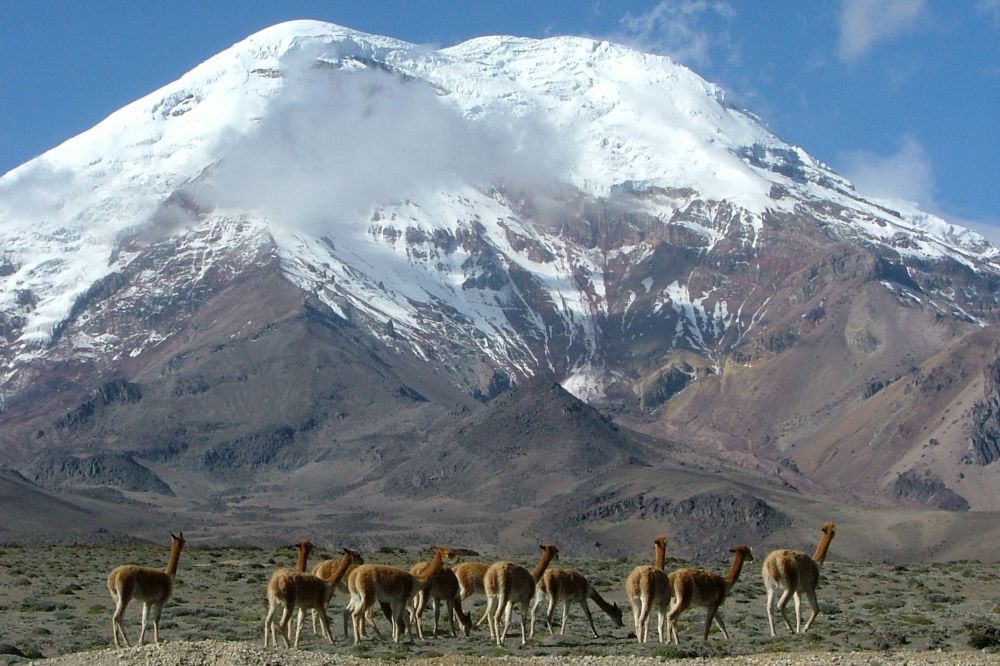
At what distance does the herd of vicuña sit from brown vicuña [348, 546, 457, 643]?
1.0 inches

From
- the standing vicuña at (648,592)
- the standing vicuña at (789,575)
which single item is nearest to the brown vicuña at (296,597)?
the standing vicuña at (648,592)

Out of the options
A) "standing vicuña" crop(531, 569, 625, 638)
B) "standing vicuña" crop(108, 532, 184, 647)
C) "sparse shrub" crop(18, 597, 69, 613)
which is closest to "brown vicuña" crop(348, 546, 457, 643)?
"standing vicuña" crop(531, 569, 625, 638)

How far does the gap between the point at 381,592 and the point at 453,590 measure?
127 inches

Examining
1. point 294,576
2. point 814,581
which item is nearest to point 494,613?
point 294,576

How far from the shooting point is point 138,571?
40.9 metres

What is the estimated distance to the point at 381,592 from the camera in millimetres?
42156

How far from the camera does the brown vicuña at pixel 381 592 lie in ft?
137

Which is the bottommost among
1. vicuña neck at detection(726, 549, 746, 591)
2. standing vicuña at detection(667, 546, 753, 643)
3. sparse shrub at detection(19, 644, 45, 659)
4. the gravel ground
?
the gravel ground

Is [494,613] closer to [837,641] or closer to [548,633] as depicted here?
[548,633]

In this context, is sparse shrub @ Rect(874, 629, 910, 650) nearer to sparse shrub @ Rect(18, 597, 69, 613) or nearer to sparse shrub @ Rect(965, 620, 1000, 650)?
sparse shrub @ Rect(965, 620, 1000, 650)

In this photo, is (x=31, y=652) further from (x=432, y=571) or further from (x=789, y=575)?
(x=789, y=575)

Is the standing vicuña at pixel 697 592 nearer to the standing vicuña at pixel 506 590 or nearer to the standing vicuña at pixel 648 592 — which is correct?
the standing vicuña at pixel 648 592

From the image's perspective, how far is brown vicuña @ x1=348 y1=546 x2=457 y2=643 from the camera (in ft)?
137

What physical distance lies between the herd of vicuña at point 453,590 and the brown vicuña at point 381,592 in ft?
0.08
